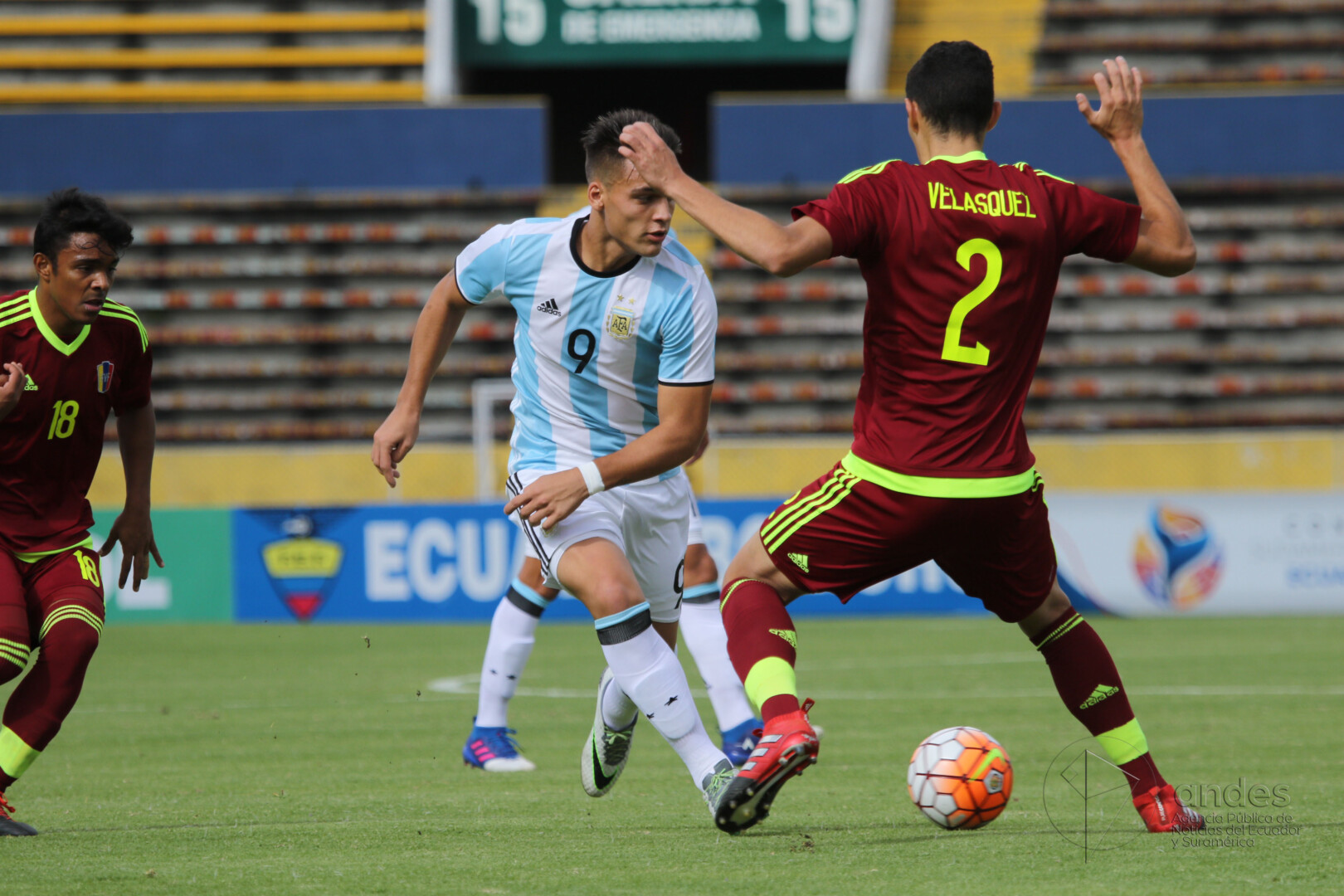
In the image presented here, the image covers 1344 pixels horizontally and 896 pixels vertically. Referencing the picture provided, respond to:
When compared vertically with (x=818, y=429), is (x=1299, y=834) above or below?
above

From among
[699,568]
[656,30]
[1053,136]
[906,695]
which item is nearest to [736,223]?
[699,568]

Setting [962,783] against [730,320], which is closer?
[962,783]

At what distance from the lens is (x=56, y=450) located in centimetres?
538

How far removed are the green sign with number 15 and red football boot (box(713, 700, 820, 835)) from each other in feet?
59.8

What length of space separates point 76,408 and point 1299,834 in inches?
157

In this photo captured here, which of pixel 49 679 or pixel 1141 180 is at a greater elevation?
pixel 1141 180

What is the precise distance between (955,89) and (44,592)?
3.24 m

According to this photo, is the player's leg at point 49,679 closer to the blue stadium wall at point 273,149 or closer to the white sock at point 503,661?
the white sock at point 503,661

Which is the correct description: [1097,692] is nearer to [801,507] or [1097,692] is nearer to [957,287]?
[801,507]

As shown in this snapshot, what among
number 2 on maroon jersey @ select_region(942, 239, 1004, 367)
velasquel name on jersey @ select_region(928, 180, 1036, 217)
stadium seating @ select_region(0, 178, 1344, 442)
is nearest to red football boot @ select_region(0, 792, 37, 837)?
number 2 on maroon jersey @ select_region(942, 239, 1004, 367)

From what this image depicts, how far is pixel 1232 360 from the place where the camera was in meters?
19.9

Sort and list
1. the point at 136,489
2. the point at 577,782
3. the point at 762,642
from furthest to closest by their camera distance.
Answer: the point at 577,782 → the point at 136,489 → the point at 762,642

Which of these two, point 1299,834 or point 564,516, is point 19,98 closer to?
point 564,516

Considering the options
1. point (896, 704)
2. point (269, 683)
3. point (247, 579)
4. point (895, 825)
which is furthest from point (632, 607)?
point (247, 579)
